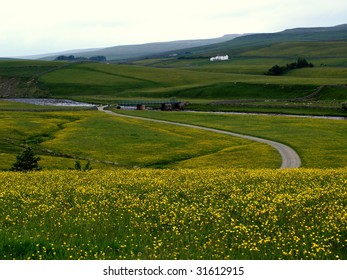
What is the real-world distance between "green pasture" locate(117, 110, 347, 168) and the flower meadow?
116ft

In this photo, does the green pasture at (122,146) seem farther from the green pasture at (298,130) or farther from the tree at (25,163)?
the tree at (25,163)

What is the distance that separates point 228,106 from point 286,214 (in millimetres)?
136745

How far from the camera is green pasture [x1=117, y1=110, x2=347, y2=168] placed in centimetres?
6316

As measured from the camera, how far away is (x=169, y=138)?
89062 millimetres

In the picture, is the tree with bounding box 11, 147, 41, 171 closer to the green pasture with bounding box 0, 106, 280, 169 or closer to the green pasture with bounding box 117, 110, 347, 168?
the green pasture with bounding box 0, 106, 280, 169

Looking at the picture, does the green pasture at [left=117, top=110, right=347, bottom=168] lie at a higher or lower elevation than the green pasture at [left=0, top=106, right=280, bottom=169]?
lower

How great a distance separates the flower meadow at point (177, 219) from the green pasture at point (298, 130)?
116 ft

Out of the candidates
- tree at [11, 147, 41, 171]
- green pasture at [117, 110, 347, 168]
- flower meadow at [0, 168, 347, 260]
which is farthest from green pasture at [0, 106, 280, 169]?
flower meadow at [0, 168, 347, 260]

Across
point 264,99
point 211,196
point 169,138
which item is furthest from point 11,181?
point 264,99

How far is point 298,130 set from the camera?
3706 inches

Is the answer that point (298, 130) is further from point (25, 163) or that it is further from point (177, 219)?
point (177, 219)

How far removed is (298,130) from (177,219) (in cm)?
8065

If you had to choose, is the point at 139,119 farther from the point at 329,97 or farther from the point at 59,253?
the point at 59,253

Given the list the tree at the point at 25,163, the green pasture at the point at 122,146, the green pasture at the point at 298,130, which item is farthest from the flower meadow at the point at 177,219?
the green pasture at the point at 298,130
